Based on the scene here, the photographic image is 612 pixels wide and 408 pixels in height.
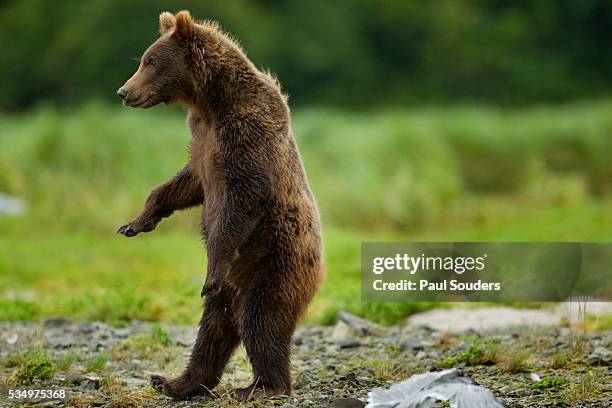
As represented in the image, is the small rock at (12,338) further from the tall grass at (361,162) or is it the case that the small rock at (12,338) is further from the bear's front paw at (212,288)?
the tall grass at (361,162)

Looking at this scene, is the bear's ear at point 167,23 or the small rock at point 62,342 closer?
the bear's ear at point 167,23

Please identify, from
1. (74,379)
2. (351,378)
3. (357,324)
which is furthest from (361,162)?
(74,379)

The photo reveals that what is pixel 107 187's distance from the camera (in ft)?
48.5

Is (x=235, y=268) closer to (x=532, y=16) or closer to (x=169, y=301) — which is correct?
(x=169, y=301)

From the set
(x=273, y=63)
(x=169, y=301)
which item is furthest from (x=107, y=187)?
(x=273, y=63)

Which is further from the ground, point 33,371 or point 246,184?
point 246,184

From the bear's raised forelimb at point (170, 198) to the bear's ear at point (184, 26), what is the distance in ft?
2.45

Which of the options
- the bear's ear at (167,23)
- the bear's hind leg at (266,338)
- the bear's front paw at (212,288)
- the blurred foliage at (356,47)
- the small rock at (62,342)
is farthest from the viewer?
the blurred foliage at (356,47)

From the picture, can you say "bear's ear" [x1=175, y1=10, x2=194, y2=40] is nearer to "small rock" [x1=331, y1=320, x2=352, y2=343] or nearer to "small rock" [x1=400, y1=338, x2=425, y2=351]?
"small rock" [x1=400, y1=338, x2=425, y2=351]

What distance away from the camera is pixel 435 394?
200 inches

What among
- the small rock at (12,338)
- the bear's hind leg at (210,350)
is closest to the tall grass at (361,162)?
the small rock at (12,338)

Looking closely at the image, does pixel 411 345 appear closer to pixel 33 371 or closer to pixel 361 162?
pixel 33 371

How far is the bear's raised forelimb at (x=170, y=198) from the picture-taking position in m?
5.90

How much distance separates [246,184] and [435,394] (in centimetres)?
143
